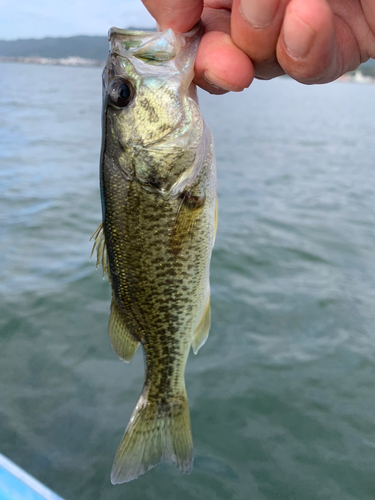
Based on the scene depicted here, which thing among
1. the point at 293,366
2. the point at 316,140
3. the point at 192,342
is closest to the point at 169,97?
the point at 192,342

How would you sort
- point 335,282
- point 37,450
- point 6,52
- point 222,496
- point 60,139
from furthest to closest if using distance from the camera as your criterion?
1. point 6,52
2. point 60,139
3. point 335,282
4. point 37,450
5. point 222,496

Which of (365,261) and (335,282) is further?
(365,261)

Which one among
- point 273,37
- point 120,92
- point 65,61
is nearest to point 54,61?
point 65,61

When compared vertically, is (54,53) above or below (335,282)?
below

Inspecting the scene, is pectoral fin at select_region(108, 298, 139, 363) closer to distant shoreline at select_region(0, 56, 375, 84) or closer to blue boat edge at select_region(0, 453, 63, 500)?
blue boat edge at select_region(0, 453, 63, 500)

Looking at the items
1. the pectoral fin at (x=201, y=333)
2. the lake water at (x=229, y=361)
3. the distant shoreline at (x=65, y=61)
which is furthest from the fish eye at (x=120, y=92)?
the distant shoreline at (x=65, y=61)

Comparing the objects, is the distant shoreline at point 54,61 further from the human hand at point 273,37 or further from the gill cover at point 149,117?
the human hand at point 273,37

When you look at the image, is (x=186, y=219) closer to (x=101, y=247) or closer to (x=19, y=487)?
(x=101, y=247)

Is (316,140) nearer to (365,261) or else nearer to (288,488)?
(365,261)
